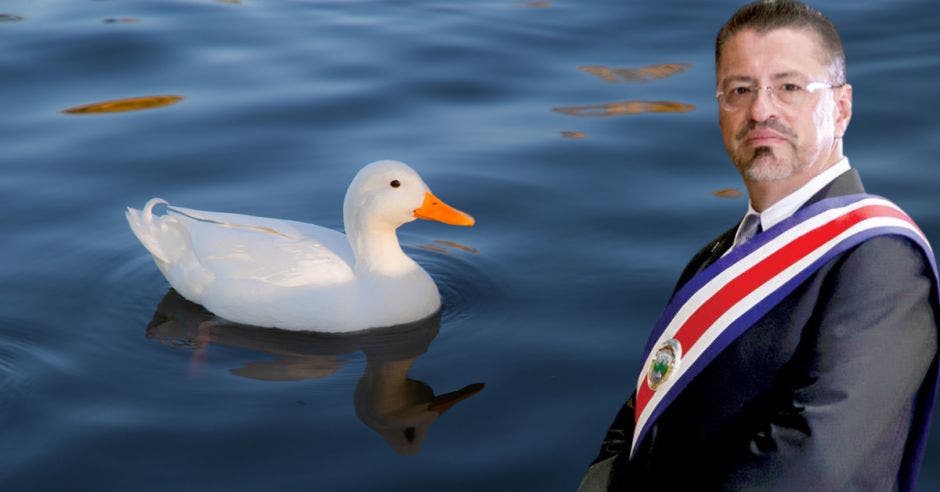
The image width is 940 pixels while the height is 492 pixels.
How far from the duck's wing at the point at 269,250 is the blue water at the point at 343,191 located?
26 cm

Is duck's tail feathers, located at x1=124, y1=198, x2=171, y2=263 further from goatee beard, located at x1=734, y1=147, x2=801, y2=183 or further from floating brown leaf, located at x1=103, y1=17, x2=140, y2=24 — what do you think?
floating brown leaf, located at x1=103, y1=17, x2=140, y2=24

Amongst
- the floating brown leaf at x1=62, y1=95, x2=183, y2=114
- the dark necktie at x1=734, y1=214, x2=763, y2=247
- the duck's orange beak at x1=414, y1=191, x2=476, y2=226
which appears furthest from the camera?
the floating brown leaf at x1=62, y1=95, x2=183, y2=114

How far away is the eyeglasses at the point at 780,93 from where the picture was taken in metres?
3.00

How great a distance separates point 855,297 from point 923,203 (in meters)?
4.34

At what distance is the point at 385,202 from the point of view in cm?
605

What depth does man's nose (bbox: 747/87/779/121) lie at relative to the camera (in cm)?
303

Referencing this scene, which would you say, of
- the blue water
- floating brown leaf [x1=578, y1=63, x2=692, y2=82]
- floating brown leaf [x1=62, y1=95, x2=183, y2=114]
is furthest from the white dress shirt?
floating brown leaf [x1=62, y1=95, x2=183, y2=114]

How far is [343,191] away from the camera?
24.0ft

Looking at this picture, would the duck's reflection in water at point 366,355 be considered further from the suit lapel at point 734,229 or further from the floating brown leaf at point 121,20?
the floating brown leaf at point 121,20

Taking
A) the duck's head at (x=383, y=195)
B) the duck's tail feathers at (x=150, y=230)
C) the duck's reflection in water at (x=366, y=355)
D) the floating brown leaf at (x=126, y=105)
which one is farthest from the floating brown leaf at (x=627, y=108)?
the duck's tail feathers at (x=150, y=230)

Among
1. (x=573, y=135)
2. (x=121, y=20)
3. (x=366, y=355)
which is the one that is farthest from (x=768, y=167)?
(x=121, y=20)

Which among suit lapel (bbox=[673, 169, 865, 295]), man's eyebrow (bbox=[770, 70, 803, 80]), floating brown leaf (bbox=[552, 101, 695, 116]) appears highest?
man's eyebrow (bbox=[770, 70, 803, 80])

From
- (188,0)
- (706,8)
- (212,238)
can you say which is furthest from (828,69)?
(188,0)

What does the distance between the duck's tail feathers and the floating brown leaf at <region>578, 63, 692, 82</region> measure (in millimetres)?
3649
